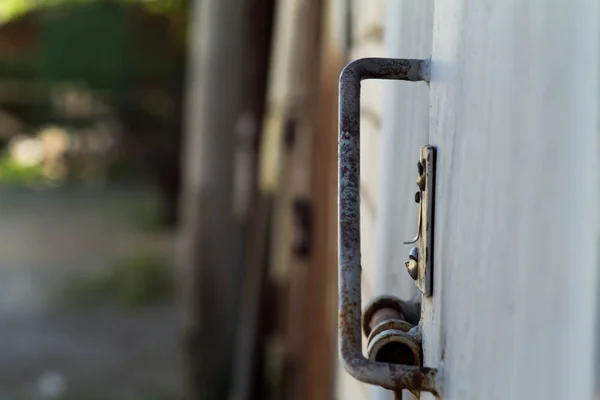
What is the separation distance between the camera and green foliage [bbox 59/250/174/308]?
748cm

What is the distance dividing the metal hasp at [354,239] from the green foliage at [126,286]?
6.75 m

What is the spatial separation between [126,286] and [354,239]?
23.8 ft

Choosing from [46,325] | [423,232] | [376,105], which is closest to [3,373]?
[46,325]

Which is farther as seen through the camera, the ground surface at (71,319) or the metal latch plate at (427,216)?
the ground surface at (71,319)

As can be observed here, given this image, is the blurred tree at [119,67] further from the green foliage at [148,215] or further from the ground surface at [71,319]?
the ground surface at [71,319]

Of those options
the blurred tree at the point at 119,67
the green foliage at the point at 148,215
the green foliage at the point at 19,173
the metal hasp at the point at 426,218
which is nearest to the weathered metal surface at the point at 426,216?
the metal hasp at the point at 426,218

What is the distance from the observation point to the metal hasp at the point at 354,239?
0.78 metres

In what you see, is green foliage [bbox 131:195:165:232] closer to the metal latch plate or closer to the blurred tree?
the blurred tree

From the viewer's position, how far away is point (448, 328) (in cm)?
76

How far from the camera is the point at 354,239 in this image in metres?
0.82

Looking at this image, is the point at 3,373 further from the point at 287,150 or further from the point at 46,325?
the point at 287,150

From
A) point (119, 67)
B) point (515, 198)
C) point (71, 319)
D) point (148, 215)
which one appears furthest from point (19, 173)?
point (515, 198)

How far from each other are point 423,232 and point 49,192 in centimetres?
1118

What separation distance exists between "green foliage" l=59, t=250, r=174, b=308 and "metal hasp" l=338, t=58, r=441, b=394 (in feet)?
22.2
